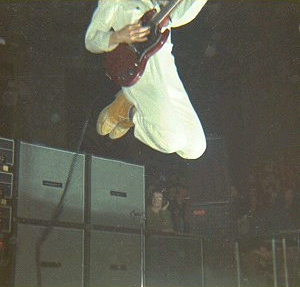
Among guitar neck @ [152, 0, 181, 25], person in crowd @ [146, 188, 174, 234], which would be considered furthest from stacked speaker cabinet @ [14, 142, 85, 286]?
guitar neck @ [152, 0, 181, 25]

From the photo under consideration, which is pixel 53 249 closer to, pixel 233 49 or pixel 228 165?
pixel 228 165

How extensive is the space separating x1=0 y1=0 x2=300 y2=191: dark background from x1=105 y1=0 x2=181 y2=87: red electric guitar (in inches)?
4.4

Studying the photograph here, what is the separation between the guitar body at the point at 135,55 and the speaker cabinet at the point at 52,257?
1.20 ft

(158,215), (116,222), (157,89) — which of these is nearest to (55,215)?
(116,222)

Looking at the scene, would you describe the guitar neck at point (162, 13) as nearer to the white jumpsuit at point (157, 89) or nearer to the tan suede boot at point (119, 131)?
the white jumpsuit at point (157, 89)

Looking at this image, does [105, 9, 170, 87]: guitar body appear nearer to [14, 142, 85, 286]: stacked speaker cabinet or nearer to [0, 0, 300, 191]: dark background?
[0, 0, 300, 191]: dark background

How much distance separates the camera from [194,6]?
116 cm

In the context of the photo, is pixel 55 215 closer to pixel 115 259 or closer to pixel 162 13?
pixel 115 259

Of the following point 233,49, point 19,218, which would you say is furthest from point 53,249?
point 233,49

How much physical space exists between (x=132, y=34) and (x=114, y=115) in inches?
8.9

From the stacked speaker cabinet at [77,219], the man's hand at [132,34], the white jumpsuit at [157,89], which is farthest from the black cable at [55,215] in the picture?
the man's hand at [132,34]

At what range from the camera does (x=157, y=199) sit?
1283mm

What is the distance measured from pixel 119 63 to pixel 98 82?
20cm

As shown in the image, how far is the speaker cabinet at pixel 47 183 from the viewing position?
117cm
